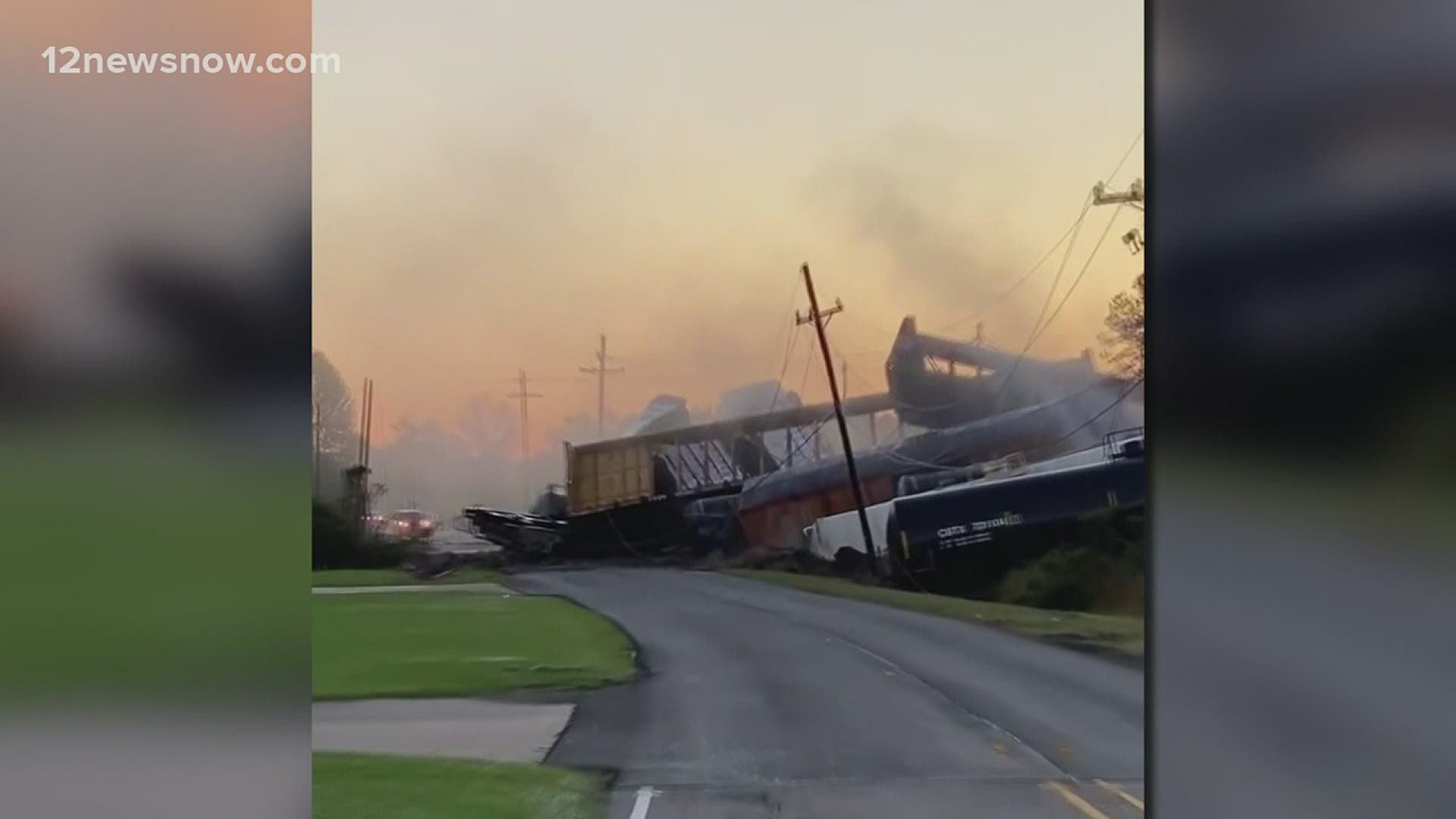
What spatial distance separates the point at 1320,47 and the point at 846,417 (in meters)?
1.48

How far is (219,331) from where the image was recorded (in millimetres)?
2291

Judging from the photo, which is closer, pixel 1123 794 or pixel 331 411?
pixel 331 411

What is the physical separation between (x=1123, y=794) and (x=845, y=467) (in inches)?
40.8

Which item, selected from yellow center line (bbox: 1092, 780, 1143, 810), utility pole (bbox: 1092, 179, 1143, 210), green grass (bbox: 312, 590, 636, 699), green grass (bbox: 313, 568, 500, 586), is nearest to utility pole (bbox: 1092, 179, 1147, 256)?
utility pole (bbox: 1092, 179, 1143, 210)

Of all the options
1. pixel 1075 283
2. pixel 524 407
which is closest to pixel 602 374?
pixel 524 407

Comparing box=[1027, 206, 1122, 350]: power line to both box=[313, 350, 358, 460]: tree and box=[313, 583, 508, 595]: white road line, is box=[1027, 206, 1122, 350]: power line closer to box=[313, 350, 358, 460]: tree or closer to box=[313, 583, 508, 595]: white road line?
box=[313, 583, 508, 595]: white road line

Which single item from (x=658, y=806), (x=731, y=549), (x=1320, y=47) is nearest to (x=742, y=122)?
(x=731, y=549)

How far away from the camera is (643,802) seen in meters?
2.32

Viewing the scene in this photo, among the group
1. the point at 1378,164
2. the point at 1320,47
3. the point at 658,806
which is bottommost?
the point at 658,806

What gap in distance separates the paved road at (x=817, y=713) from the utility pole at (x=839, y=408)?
15 cm

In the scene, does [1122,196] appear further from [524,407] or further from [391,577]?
[391,577]

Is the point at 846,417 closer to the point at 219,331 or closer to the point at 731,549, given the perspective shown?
the point at 731,549

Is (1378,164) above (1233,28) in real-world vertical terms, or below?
below

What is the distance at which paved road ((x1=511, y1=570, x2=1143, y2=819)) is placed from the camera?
233cm
